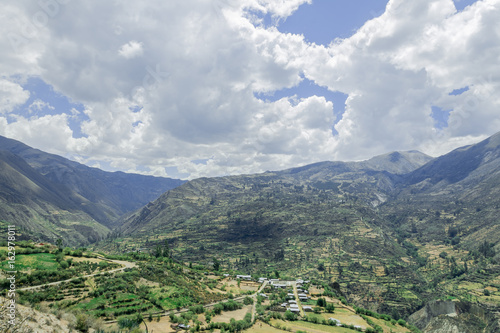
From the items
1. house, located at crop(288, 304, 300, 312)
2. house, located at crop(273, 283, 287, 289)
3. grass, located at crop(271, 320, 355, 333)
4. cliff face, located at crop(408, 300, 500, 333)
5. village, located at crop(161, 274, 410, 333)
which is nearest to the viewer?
village, located at crop(161, 274, 410, 333)

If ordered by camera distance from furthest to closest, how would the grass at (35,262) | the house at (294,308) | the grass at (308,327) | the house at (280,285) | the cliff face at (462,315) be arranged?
the house at (280,285)
the cliff face at (462,315)
the house at (294,308)
the grass at (308,327)
the grass at (35,262)

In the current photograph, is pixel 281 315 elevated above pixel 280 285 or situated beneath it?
elevated above

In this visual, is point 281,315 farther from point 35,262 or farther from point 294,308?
point 35,262

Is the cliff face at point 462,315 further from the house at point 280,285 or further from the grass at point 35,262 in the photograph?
the grass at point 35,262

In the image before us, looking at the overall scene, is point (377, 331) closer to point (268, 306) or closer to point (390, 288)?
point (268, 306)

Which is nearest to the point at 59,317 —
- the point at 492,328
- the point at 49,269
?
the point at 49,269

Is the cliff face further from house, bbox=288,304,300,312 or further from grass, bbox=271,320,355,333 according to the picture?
house, bbox=288,304,300,312

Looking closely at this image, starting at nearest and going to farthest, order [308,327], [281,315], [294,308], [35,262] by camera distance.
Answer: [35,262]
[308,327]
[281,315]
[294,308]

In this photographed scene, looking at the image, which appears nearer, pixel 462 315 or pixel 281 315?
pixel 281 315

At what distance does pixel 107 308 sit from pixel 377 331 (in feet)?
186

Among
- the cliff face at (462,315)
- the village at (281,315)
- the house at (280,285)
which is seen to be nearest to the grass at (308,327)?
the village at (281,315)

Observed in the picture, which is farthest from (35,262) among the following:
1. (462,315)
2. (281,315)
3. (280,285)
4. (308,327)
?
(462,315)

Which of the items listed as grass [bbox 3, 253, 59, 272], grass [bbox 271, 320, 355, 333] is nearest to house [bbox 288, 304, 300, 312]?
grass [bbox 271, 320, 355, 333]

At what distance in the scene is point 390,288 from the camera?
142750 mm
